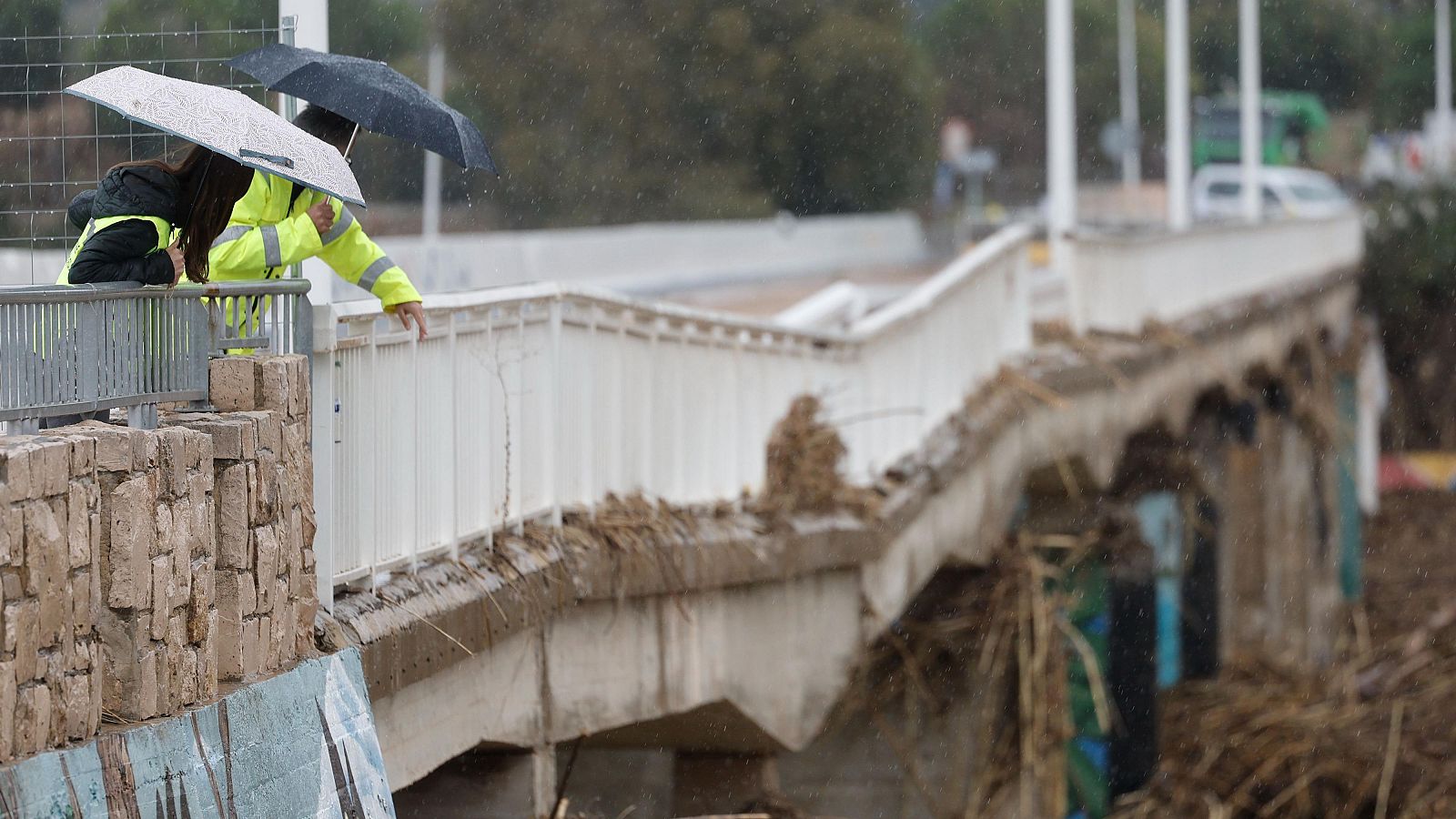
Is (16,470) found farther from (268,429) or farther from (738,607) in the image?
(738,607)

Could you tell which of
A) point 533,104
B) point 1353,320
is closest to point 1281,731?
point 1353,320

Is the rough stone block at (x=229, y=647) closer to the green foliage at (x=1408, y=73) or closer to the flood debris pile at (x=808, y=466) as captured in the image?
the flood debris pile at (x=808, y=466)

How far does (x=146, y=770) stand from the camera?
4.08 metres

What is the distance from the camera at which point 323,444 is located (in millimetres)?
5375

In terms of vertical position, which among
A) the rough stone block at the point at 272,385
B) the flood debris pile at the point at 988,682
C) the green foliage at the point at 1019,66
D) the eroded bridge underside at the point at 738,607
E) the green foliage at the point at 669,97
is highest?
the green foliage at the point at 1019,66

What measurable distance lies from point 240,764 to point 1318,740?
491 inches

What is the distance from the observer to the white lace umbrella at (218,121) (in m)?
Result: 4.42

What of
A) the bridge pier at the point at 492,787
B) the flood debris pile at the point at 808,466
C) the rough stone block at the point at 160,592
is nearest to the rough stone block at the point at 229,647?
the rough stone block at the point at 160,592

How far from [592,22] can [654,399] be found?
28715 mm

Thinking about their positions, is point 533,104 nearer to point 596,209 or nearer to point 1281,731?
point 596,209

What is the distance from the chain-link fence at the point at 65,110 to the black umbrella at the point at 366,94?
308mm

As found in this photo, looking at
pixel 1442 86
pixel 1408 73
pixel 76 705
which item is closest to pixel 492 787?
pixel 76 705

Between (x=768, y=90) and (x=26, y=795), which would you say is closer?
(x=26, y=795)

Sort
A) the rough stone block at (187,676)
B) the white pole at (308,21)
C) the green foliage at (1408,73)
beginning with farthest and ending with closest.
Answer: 1. the green foliage at (1408,73)
2. the white pole at (308,21)
3. the rough stone block at (187,676)
